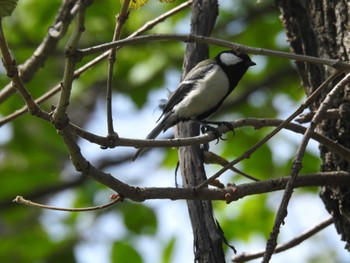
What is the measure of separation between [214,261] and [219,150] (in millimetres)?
3001

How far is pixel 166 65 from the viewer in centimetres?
576

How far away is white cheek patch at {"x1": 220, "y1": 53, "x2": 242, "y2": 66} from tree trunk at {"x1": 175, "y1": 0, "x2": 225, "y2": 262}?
951 millimetres

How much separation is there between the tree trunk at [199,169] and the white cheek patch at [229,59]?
95 centimetres

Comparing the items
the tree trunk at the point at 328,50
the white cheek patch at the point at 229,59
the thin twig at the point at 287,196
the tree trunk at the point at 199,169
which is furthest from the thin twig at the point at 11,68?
the white cheek patch at the point at 229,59

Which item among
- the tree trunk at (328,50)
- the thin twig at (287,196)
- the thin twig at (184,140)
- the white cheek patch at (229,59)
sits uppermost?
the white cheek patch at (229,59)

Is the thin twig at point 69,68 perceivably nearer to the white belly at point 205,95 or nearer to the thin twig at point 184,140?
the thin twig at point 184,140

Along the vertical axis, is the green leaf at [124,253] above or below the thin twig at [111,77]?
above

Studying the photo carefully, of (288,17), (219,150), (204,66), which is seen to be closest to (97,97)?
(219,150)

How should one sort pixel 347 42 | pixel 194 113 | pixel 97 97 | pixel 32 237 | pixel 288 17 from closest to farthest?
pixel 347 42
pixel 288 17
pixel 194 113
pixel 32 237
pixel 97 97

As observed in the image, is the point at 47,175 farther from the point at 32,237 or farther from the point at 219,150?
the point at 219,150

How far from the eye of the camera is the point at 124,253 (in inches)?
185

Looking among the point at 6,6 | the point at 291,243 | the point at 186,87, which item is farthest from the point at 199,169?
the point at 6,6

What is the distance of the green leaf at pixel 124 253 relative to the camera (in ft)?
15.2

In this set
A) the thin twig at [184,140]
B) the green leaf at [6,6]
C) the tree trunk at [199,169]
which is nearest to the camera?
the green leaf at [6,6]
